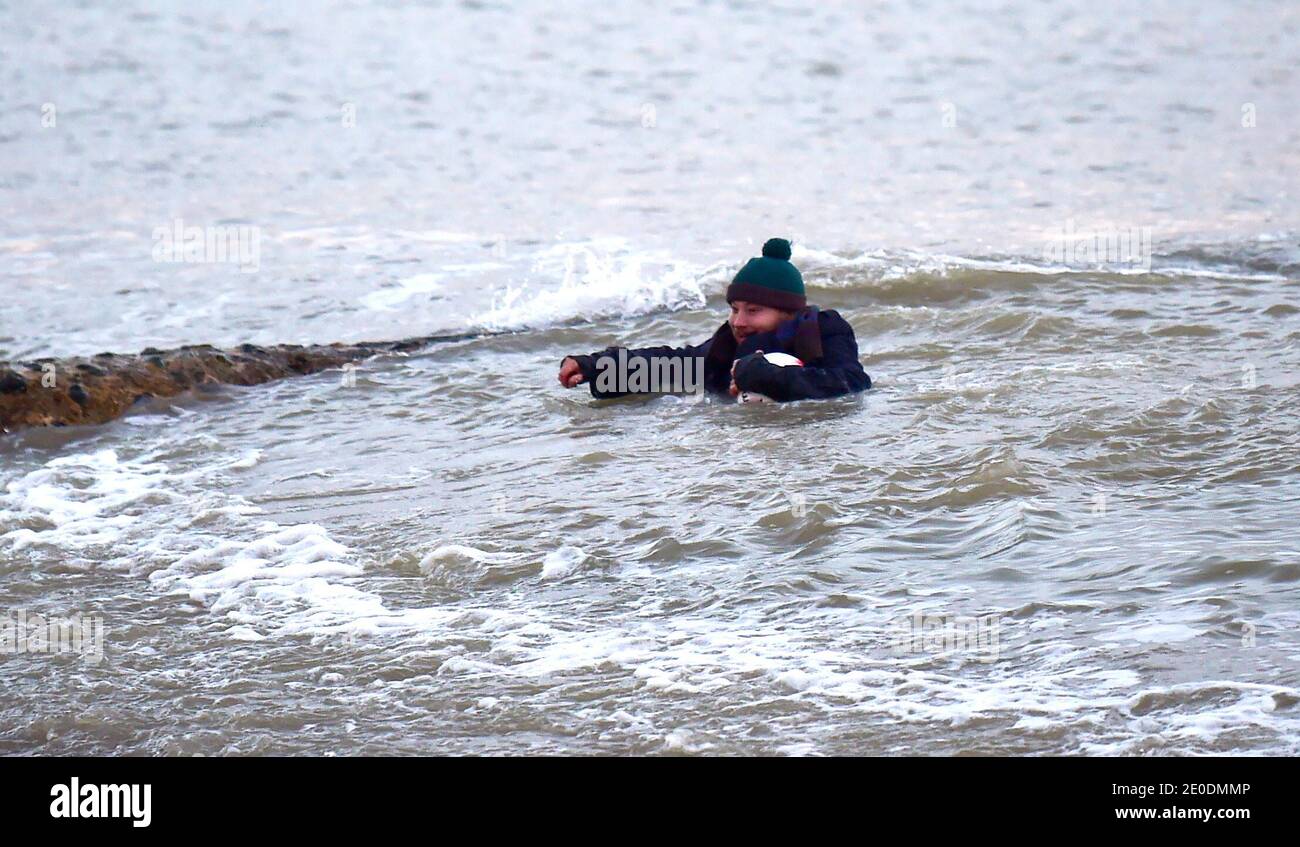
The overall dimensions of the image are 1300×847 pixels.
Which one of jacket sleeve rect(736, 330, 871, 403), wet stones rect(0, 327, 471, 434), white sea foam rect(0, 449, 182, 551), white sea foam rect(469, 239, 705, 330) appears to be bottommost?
white sea foam rect(0, 449, 182, 551)

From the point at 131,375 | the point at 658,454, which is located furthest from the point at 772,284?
the point at 131,375

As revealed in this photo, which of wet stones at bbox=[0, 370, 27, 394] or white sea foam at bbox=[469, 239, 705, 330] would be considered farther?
white sea foam at bbox=[469, 239, 705, 330]

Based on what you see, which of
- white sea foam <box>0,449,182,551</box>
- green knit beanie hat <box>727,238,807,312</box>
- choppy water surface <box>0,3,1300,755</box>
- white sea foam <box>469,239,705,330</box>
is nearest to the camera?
choppy water surface <box>0,3,1300,755</box>

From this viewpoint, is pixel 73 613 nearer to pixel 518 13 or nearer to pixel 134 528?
pixel 134 528

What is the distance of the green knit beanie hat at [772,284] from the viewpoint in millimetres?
8312

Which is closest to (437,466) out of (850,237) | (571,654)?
(571,654)

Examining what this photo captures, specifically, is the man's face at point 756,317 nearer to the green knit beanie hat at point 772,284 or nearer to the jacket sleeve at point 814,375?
the green knit beanie hat at point 772,284

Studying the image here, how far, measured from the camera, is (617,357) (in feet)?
28.6

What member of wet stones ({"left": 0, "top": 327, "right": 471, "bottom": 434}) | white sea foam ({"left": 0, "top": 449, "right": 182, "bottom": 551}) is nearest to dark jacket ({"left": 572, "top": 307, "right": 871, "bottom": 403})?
wet stones ({"left": 0, "top": 327, "right": 471, "bottom": 434})

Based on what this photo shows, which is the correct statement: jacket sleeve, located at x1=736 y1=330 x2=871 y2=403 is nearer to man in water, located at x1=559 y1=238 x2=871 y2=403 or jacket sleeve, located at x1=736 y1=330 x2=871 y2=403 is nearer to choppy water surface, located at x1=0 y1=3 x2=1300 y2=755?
man in water, located at x1=559 y1=238 x2=871 y2=403

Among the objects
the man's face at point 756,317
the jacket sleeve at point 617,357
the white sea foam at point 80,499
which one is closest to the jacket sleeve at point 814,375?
the man's face at point 756,317

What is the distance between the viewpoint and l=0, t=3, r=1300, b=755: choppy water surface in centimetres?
468

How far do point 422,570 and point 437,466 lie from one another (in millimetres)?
1694

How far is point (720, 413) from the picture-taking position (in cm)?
830
